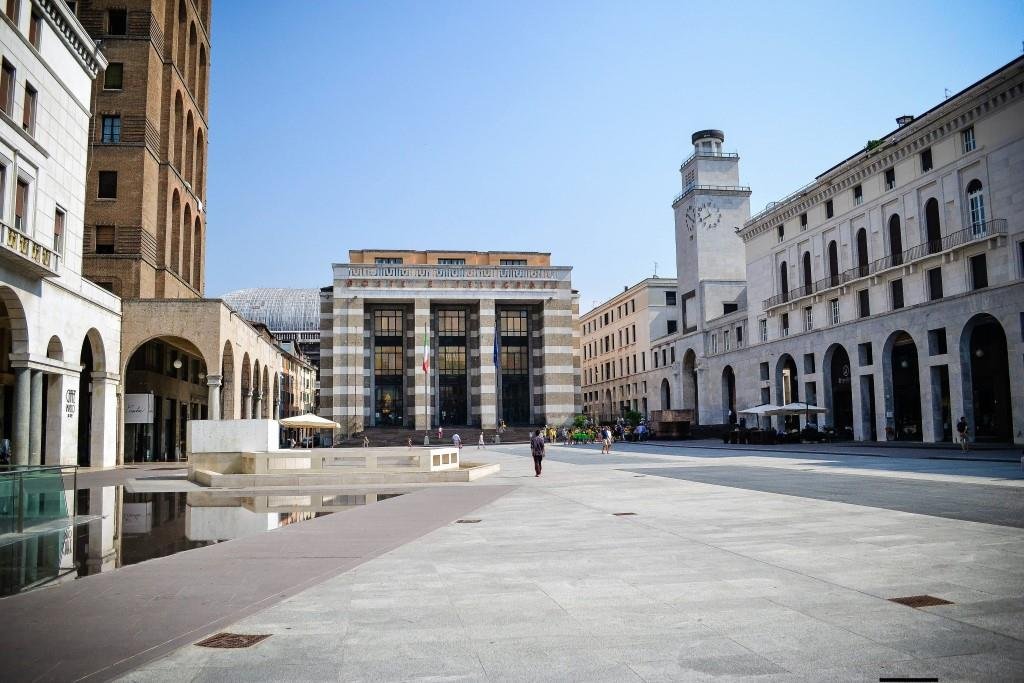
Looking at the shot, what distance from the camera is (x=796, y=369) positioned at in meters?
60.1

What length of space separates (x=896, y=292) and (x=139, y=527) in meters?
46.4

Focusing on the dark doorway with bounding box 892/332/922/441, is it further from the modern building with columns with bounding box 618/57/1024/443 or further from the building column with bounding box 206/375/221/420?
the building column with bounding box 206/375/221/420

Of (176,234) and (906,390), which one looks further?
(906,390)

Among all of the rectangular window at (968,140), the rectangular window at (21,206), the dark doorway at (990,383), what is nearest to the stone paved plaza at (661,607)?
the rectangular window at (21,206)

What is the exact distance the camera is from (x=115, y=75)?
40938 mm

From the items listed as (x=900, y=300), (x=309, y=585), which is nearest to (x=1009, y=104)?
(x=900, y=300)

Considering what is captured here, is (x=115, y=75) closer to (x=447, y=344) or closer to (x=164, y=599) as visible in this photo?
(x=164, y=599)

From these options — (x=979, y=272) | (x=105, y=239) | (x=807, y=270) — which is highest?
(x=807, y=270)

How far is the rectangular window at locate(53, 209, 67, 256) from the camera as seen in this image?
29.9 m

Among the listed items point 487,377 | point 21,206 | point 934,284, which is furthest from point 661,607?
point 487,377

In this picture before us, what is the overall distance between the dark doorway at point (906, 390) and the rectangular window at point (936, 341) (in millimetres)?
1833

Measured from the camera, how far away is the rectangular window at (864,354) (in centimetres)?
5044

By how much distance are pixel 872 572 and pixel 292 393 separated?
91507 mm

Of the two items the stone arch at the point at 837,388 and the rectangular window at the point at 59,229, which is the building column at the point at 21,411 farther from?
the stone arch at the point at 837,388
